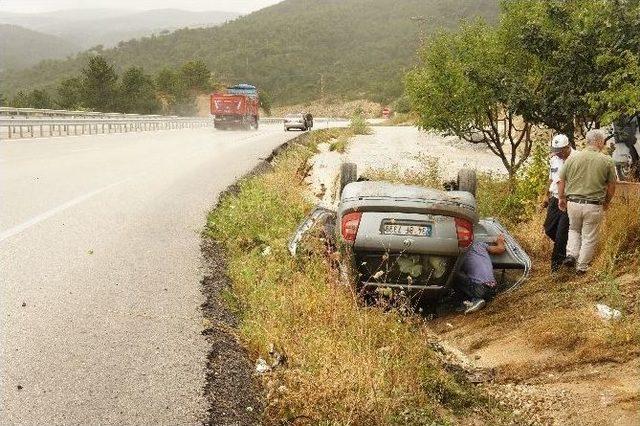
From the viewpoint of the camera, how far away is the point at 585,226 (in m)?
7.88

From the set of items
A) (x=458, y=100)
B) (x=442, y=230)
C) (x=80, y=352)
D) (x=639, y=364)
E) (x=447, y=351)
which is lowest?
(x=447, y=351)

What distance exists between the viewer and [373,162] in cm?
2142

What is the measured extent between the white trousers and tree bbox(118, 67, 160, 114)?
236 ft

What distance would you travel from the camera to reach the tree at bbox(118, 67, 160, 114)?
7419 centimetres

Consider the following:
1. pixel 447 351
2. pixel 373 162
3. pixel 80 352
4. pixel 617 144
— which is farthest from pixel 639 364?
pixel 373 162

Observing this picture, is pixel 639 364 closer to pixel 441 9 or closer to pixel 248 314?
pixel 248 314

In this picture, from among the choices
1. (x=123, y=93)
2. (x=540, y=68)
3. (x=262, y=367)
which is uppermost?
(x=540, y=68)

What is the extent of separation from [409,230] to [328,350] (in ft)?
6.77

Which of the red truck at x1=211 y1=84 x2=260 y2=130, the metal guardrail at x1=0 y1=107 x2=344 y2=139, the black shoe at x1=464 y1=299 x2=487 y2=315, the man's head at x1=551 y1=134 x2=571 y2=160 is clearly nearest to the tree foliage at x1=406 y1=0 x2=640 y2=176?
the man's head at x1=551 y1=134 x2=571 y2=160

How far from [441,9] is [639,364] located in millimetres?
144012

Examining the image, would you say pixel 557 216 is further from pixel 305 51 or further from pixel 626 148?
pixel 305 51

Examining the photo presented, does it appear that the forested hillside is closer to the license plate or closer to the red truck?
the red truck

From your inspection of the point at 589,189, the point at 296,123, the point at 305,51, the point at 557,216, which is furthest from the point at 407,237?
the point at 305,51

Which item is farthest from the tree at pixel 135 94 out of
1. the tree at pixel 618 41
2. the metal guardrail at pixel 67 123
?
the tree at pixel 618 41
